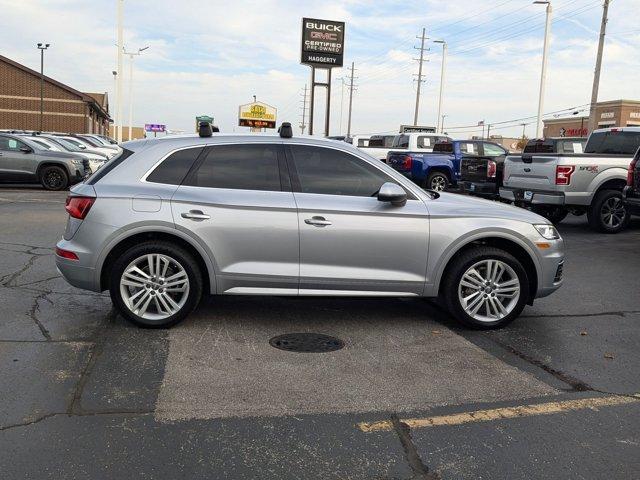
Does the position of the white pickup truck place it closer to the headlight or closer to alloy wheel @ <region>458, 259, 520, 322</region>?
the headlight

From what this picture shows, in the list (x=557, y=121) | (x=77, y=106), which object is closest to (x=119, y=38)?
(x=77, y=106)

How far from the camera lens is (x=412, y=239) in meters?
5.50

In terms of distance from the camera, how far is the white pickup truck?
11531 mm

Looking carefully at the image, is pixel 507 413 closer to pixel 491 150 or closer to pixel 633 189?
pixel 633 189

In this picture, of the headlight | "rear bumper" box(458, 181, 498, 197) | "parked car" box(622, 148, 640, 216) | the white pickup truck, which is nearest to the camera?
the headlight

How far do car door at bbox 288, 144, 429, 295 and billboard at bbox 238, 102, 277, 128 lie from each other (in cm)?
4591

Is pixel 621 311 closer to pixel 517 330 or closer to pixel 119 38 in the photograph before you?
pixel 517 330

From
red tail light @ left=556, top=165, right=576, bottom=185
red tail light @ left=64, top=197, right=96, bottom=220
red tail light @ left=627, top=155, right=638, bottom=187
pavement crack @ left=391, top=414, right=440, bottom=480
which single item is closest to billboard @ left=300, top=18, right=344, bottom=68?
red tail light @ left=556, top=165, right=576, bottom=185

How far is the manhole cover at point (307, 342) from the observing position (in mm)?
5076

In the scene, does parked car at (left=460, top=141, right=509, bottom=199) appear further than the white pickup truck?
Yes

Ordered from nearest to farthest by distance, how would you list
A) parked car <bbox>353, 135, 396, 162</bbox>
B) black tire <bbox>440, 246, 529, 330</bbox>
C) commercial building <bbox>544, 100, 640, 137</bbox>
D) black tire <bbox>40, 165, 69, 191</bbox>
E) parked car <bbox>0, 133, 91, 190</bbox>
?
black tire <bbox>440, 246, 529, 330</bbox>, parked car <bbox>0, 133, 91, 190</bbox>, black tire <bbox>40, 165, 69, 191</bbox>, parked car <bbox>353, 135, 396, 162</bbox>, commercial building <bbox>544, 100, 640, 137</bbox>

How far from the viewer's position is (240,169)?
219 inches

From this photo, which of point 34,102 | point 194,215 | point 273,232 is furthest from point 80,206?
point 34,102

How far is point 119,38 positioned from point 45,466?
36.1 m
